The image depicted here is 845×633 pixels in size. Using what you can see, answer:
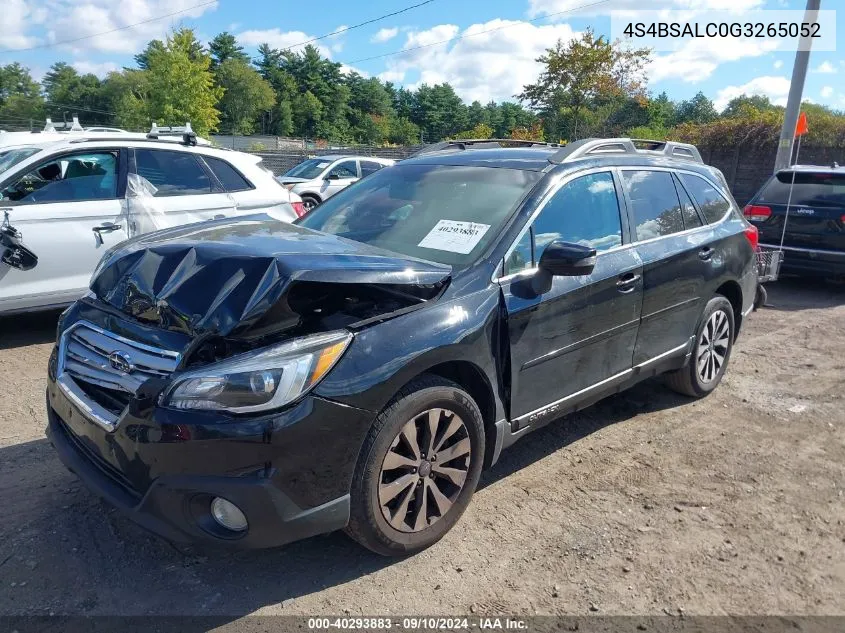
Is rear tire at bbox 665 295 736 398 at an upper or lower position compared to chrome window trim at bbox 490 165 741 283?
lower

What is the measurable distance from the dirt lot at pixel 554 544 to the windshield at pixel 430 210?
4.51 feet

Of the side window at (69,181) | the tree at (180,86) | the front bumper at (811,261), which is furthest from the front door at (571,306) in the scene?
the tree at (180,86)

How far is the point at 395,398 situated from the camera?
274 cm

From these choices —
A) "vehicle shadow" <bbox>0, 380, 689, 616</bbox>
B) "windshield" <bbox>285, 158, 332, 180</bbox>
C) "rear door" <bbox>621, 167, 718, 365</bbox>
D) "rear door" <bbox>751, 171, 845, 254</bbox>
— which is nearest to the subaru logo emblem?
"vehicle shadow" <bbox>0, 380, 689, 616</bbox>

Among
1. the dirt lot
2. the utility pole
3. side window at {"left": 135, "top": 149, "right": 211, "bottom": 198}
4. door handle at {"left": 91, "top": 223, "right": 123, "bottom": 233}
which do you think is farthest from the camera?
the utility pole

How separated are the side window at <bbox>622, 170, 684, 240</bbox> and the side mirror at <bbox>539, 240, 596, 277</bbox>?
107 cm

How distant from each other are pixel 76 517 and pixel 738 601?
3.03 meters

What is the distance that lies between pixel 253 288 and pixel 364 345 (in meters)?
0.50

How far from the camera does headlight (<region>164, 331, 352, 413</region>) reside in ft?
7.97

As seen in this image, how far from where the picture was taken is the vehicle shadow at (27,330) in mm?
6024

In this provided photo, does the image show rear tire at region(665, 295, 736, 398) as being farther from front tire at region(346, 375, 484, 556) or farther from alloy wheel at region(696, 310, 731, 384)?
front tire at region(346, 375, 484, 556)

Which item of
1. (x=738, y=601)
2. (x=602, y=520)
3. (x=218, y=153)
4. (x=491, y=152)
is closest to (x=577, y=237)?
(x=491, y=152)

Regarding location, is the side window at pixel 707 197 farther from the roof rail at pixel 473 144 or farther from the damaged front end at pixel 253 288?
the damaged front end at pixel 253 288

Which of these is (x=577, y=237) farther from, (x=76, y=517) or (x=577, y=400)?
(x=76, y=517)
